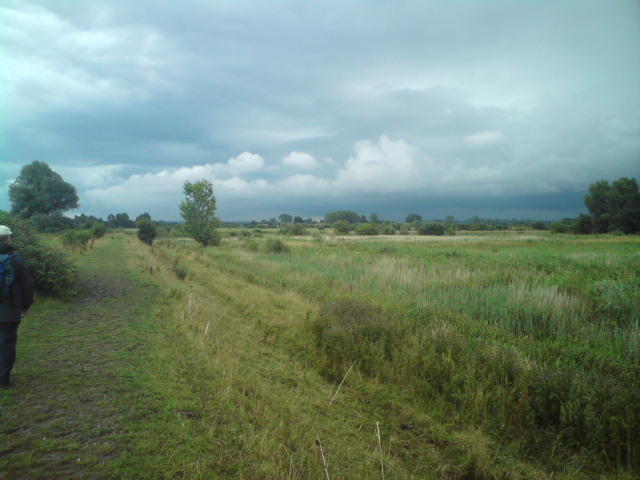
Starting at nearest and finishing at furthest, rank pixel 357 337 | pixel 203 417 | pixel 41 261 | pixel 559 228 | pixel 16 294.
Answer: pixel 203 417 < pixel 16 294 < pixel 357 337 < pixel 41 261 < pixel 559 228

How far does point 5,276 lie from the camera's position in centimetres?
416

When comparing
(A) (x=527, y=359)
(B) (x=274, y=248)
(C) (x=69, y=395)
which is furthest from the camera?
(B) (x=274, y=248)

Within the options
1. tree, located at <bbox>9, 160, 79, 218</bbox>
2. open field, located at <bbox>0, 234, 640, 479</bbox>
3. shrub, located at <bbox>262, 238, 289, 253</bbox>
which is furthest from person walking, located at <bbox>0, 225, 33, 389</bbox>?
tree, located at <bbox>9, 160, 79, 218</bbox>

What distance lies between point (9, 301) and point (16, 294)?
0.12m

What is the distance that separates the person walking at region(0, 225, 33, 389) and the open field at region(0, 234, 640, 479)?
50cm

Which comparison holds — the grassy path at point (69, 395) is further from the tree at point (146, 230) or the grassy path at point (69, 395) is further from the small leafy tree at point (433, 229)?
the small leafy tree at point (433, 229)

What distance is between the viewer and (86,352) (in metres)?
5.61

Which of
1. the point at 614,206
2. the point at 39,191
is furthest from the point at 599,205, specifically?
the point at 39,191

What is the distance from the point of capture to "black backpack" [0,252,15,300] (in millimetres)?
4141

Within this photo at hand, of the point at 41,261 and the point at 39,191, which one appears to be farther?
the point at 39,191

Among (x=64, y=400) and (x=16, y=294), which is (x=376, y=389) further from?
(x=16, y=294)

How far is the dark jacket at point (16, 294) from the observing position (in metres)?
4.20

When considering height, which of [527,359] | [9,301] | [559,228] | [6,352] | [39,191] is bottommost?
[527,359]

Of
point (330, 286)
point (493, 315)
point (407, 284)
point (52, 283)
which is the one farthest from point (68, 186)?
point (493, 315)
